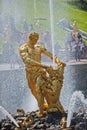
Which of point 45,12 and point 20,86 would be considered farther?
point 45,12

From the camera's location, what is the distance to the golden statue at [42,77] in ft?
53.5

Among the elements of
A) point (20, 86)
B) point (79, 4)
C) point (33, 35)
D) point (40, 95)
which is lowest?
point (20, 86)

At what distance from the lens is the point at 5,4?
102 feet

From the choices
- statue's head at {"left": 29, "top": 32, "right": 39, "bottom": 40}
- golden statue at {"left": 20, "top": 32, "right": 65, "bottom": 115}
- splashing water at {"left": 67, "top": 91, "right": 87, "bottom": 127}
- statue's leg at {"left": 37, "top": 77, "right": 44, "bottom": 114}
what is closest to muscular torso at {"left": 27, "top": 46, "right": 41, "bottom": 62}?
golden statue at {"left": 20, "top": 32, "right": 65, "bottom": 115}

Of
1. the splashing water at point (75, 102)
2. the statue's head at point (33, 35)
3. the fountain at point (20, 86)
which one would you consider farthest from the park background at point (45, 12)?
the statue's head at point (33, 35)

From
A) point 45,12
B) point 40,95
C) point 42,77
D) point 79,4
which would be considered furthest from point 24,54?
point 79,4

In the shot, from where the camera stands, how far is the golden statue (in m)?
16.3

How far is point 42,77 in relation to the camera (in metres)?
16.3

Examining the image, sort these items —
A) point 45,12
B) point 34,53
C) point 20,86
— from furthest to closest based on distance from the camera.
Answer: point 45,12 < point 20,86 < point 34,53

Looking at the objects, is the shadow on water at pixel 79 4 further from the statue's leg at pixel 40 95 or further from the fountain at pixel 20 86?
the statue's leg at pixel 40 95

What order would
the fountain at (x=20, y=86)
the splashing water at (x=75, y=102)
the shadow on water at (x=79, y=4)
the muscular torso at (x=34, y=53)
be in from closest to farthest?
1. the splashing water at (x=75, y=102)
2. the muscular torso at (x=34, y=53)
3. the fountain at (x=20, y=86)
4. the shadow on water at (x=79, y=4)

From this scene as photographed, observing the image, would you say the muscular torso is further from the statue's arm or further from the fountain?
the fountain

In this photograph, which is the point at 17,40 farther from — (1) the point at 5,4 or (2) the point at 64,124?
(2) the point at 64,124

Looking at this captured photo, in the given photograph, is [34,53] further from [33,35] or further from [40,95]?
[40,95]
